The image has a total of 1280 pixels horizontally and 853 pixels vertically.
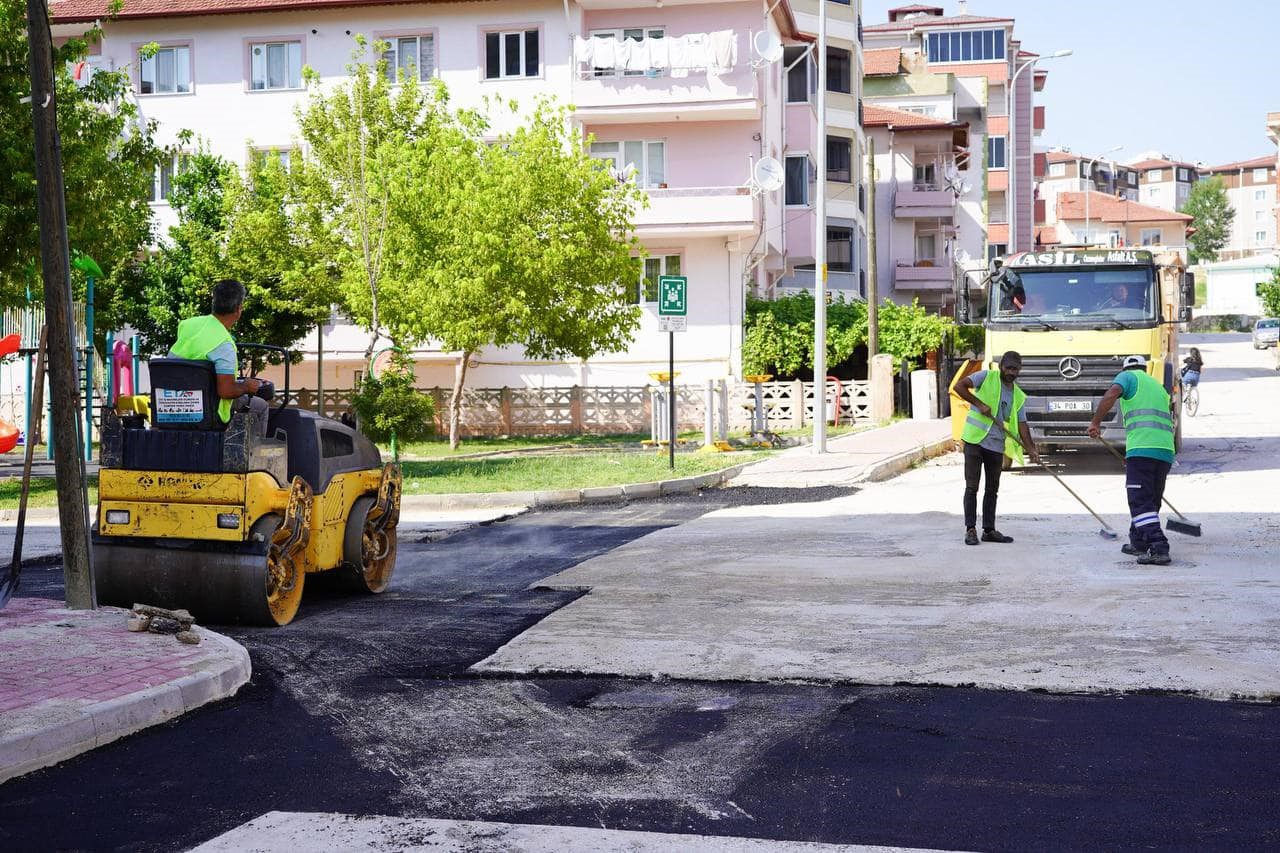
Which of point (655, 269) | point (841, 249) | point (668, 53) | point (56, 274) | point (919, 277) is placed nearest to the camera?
point (56, 274)

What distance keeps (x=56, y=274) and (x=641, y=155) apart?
28.0 metres

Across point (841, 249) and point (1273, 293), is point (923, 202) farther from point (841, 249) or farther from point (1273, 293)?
point (1273, 293)

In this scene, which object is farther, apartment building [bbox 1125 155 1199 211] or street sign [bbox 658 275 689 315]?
apartment building [bbox 1125 155 1199 211]

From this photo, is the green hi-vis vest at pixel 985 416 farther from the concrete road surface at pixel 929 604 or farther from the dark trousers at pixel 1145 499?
the dark trousers at pixel 1145 499

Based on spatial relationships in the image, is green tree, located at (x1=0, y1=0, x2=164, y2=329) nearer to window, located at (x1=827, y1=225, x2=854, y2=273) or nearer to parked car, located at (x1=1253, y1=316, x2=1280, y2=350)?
window, located at (x1=827, y1=225, x2=854, y2=273)

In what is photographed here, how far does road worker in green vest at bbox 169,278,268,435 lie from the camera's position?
847 cm

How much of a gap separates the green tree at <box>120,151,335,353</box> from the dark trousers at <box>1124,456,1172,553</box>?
955 inches

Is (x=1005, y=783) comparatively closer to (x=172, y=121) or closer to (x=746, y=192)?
(x=746, y=192)

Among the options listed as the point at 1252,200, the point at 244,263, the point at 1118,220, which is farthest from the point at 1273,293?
the point at 1252,200

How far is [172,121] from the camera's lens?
3784 cm

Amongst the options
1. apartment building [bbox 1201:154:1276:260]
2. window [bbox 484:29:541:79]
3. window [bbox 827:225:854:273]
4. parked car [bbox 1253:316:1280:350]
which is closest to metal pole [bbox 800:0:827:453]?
window [bbox 484:29:541:79]

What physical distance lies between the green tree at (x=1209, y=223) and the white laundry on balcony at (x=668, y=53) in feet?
366

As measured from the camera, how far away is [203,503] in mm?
8516

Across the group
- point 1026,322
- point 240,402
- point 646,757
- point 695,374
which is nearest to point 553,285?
point 695,374
